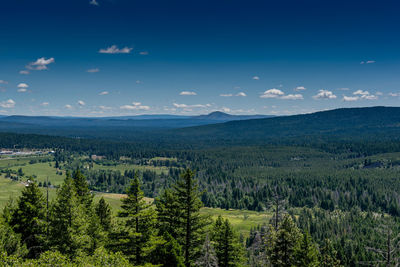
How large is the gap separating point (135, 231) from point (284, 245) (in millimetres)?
16889

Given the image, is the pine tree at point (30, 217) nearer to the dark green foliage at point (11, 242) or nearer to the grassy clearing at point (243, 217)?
the dark green foliage at point (11, 242)

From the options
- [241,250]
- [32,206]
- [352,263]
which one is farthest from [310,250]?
[352,263]

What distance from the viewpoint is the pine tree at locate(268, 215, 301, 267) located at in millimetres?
37594

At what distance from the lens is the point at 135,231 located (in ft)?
114

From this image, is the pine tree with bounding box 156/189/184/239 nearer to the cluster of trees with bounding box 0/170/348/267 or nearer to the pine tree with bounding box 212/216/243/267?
the cluster of trees with bounding box 0/170/348/267

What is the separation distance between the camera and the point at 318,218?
161 m

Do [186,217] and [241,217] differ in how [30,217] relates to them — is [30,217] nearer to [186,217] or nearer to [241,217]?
[186,217]

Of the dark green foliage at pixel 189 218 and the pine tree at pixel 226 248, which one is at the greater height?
the dark green foliage at pixel 189 218

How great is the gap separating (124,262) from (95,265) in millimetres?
2531

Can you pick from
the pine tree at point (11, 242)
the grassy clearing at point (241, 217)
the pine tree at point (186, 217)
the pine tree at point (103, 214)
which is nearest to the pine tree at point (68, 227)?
the pine tree at point (11, 242)

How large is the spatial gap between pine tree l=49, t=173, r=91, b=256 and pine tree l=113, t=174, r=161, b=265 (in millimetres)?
3815

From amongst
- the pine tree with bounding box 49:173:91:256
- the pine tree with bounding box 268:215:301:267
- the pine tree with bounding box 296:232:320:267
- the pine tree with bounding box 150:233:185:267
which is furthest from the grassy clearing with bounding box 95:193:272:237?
the pine tree with bounding box 49:173:91:256

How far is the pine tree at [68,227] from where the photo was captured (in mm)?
34375

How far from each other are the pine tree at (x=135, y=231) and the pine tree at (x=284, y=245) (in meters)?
13.4
